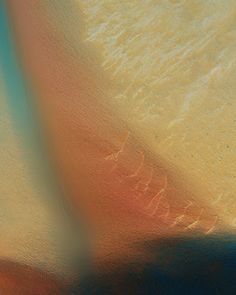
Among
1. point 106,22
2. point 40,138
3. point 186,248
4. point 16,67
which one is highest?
point 106,22

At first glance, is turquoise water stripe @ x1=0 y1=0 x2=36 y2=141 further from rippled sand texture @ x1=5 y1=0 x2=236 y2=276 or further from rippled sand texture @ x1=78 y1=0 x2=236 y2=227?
rippled sand texture @ x1=78 y1=0 x2=236 y2=227

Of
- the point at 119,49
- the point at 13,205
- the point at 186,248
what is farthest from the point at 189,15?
the point at 13,205

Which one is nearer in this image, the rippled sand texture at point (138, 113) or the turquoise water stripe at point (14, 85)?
the rippled sand texture at point (138, 113)

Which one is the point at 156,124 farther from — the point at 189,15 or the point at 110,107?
the point at 189,15

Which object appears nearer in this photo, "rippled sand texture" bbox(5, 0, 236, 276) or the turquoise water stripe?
"rippled sand texture" bbox(5, 0, 236, 276)

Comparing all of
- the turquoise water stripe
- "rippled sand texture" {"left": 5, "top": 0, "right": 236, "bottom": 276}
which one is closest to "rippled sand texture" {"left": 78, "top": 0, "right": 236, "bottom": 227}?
"rippled sand texture" {"left": 5, "top": 0, "right": 236, "bottom": 276}

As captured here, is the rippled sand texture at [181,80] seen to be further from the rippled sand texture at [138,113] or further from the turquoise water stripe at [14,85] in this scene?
the turquoise water stripe at [14,85]

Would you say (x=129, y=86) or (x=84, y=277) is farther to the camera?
(x=129, y=86)

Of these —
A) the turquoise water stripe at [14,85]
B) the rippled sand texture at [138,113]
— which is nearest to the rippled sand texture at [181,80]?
the rippled sand texture at [138,113]

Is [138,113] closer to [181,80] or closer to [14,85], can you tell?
[181,80]
